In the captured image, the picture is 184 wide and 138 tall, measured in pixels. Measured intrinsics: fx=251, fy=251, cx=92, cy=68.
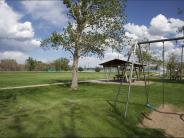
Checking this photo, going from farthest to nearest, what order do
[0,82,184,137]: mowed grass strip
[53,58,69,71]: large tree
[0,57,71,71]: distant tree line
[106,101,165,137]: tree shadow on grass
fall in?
[53,58,69,71]: large tree, [0,57,71,71]: distant tree line, [106,101,165,137]: tree shadow on grass, [0,82,184,137]: mowed grass strip

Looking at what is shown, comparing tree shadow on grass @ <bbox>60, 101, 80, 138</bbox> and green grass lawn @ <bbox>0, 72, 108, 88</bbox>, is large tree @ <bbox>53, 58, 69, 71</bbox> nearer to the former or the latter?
green grass lawn @ <bbox>0, 72, 108, 88</bbox>

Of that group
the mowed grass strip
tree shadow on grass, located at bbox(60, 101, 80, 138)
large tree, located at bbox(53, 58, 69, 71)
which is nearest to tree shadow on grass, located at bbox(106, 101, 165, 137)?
the mowed grass strip

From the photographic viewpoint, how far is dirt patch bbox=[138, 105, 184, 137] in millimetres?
9595

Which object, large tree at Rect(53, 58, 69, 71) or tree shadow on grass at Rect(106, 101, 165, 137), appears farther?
large tree at Rect(53, 58, 69, 71)

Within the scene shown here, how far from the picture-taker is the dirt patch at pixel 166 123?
9595 mm

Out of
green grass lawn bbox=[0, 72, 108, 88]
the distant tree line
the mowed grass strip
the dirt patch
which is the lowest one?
the dirt patch

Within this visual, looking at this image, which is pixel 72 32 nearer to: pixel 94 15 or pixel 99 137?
pixel 94 15

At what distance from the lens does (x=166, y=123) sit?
10.8 metres

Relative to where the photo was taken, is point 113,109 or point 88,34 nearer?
point 113,109

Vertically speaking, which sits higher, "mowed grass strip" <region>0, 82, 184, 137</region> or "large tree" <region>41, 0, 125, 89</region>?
"large tree" <region>41, 0, 125, 89</region>

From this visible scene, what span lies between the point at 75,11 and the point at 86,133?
16297mm

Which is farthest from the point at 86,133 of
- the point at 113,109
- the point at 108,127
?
the point at 113,109

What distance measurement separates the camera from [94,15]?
74.0ft

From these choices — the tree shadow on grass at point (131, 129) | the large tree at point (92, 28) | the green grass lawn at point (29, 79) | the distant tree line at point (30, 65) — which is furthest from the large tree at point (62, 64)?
the tree shadow on grass at point (131, 129)
